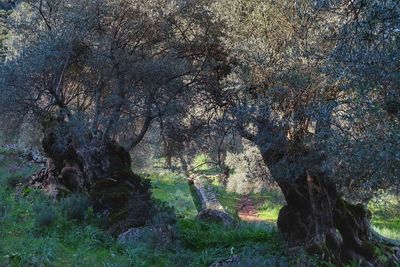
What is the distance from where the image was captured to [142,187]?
535 inches

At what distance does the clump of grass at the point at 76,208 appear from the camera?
1200cm

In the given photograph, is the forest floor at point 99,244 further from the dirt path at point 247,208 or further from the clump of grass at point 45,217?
the dirt path at point 247,208

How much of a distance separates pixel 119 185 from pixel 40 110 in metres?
3.20

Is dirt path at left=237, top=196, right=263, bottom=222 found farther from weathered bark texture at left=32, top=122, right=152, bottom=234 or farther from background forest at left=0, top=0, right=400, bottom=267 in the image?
weathered bark texture at left=32, top=122, right=152, bottom=234

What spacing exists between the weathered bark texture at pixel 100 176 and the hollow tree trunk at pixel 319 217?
3.66 meters

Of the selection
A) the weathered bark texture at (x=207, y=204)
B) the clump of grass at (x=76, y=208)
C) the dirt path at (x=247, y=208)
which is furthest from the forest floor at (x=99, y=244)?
the dirt path at (x=247, y=208)

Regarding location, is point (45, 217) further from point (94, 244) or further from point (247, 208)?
point (247, 208)

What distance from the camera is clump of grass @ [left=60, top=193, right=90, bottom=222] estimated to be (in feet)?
39.4

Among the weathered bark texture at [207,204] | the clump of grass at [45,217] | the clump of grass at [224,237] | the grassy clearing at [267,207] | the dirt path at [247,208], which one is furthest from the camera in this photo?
the dirt path at [247,208]

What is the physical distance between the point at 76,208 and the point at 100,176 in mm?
1653

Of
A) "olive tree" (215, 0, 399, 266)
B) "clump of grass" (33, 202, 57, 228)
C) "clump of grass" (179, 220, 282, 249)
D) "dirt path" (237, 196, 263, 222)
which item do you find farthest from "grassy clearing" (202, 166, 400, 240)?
"clump of grass" (33, 202, 57, 228)

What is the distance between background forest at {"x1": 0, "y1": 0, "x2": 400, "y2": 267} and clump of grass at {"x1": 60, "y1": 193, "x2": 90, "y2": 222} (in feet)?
0.12

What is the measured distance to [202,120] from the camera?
13.9 meters

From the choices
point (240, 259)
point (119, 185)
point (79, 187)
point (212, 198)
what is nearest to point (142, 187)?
point (119, 185)
